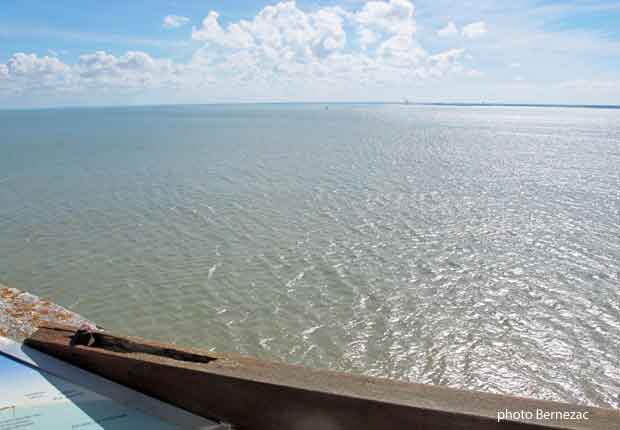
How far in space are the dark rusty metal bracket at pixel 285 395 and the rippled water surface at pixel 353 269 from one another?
721 cm

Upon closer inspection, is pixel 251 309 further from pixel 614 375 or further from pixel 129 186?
pixel 129 186

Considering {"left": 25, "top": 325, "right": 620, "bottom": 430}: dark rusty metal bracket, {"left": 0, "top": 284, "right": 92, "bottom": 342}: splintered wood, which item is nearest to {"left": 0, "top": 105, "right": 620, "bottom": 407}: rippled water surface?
{"left": 0, "top": 284, "right": 92, "bottom": 342}: splintered wood

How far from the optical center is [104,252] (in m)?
15.8

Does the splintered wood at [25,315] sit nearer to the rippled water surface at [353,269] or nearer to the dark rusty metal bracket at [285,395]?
the dark rusty metal bracket at [285,395]

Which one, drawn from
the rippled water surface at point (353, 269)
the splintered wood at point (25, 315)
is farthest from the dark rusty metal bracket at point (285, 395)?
the rippled water surface at point (353, 269)

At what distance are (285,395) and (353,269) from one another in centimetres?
1197

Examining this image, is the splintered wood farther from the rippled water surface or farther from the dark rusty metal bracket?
the rippled water surface

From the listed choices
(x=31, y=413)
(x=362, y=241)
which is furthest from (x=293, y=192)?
(x=31, y=413)

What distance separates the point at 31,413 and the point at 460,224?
18637 mm

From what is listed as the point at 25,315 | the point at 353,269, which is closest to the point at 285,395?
the point at 25,315

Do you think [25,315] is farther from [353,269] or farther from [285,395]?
[353,269]

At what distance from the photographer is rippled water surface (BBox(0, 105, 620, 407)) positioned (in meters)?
9.84

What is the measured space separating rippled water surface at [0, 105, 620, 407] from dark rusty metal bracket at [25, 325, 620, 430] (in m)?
7.21

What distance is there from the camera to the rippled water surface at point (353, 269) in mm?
9844
